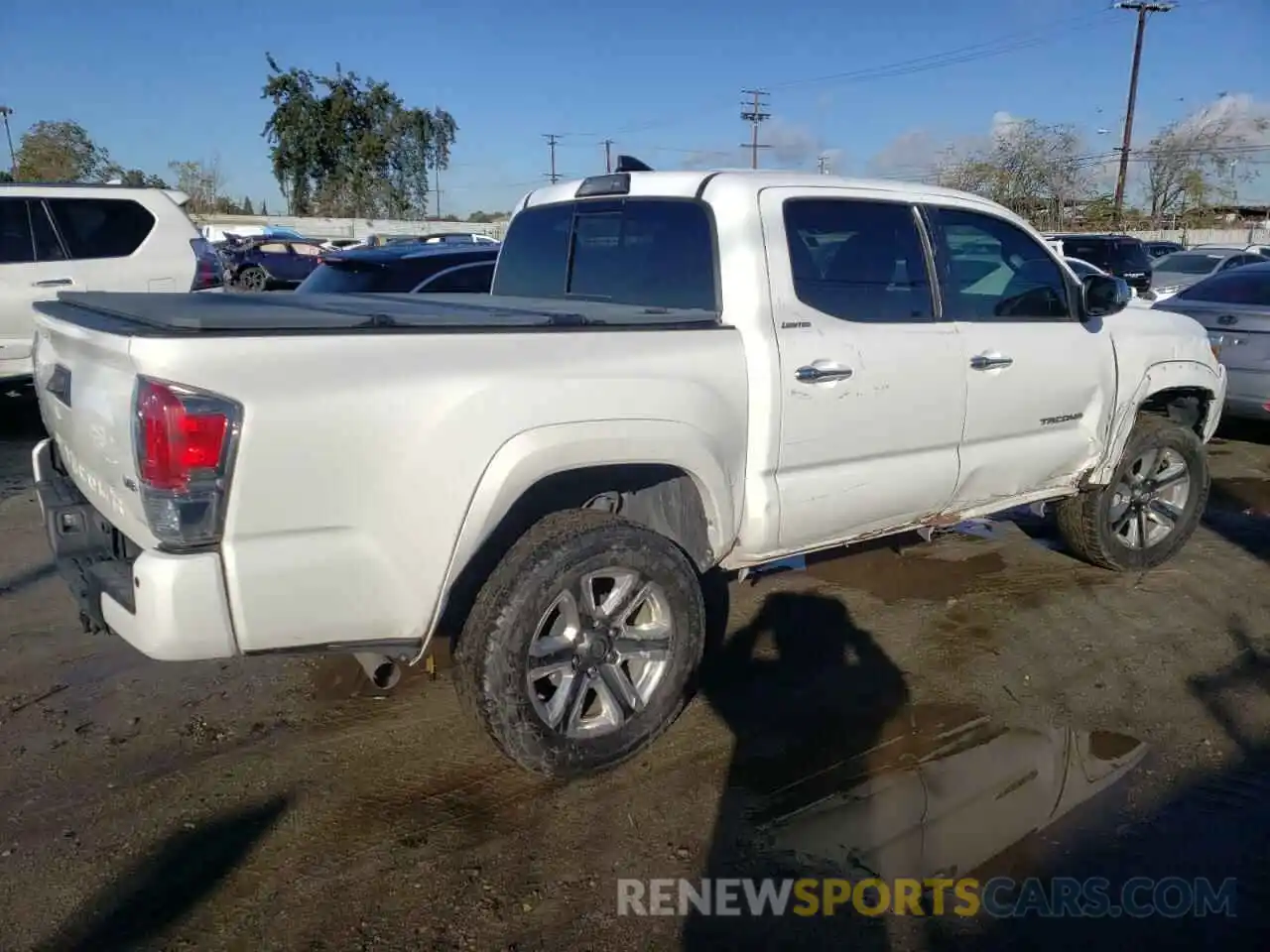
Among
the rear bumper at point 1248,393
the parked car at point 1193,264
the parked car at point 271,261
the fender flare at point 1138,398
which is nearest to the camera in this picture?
the fender flare at point 1138,398

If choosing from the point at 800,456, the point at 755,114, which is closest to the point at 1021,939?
the point at 800,456

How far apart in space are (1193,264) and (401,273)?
17282 millimetres

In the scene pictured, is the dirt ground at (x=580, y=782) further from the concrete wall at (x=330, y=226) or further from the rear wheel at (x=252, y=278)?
the concrete wall at (x=330, y=226)

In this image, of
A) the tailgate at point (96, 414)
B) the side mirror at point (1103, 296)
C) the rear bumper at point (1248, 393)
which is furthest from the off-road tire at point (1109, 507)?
the tailgate at point (96, 414)

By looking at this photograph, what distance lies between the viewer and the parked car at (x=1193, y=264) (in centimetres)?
1898

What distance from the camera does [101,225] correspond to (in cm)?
891

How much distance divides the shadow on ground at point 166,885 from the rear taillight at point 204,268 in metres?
7.30

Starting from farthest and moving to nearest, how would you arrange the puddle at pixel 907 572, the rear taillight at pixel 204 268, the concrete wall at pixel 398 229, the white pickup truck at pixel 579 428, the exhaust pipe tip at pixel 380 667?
the concrete wall at pixel 398 229
the rear taillight at pixel 204 268
the puddle at pixel 907 572
the exhaust pipe tip at pixel 380 667
the white pickup truck at pixel 579 428

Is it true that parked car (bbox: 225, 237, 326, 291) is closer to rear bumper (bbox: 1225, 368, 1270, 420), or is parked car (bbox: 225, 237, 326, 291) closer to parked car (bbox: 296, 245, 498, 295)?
parked car (bbox: 296, 245, 498, 295)

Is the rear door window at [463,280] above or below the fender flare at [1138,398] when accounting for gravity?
above

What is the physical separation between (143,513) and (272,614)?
1.37 feet

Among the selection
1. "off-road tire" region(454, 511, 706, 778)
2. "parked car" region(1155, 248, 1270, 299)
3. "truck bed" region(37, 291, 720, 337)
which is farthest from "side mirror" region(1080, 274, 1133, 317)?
"parked car" region(1155, 248, 1270, 299)

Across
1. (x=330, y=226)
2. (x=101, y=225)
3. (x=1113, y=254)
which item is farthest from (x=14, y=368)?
(x=330, y=226)

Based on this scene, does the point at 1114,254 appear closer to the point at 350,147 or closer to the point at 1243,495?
the point at 1243,495
